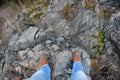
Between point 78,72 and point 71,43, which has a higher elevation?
point 71,43

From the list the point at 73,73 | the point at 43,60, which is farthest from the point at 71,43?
the point at 73,73

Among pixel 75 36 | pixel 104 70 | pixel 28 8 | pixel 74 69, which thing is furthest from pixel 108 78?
pixel 28 8

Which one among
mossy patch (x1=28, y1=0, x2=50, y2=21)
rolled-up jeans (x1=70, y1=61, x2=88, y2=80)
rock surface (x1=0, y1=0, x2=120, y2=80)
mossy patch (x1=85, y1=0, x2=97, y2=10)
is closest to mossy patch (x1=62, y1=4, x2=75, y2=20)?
rock surface (x1=0, y1=0, x2=120, y2=80)

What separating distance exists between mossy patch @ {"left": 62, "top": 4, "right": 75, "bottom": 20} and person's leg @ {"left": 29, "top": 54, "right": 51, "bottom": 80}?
0.99m

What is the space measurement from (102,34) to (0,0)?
277cm

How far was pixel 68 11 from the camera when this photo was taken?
17.6ft

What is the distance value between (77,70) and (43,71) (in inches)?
22.3

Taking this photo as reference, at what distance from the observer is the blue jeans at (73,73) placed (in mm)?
4261

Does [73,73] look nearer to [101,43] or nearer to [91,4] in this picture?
[101,43]

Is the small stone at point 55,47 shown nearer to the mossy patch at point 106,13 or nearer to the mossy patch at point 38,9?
the mossy patch at point 38,9

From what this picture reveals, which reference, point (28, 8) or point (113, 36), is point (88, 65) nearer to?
point (113, 36)

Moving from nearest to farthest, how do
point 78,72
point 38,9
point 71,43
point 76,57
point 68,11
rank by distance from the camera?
point 78,72 < point 76,57 < point 71,43 < point 68,11 < point 38,9

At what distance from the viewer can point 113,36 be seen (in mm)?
4812

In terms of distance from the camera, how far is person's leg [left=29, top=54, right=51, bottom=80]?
4.33 meters
